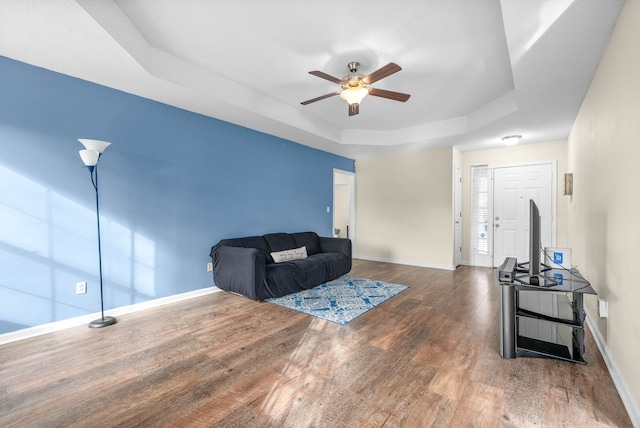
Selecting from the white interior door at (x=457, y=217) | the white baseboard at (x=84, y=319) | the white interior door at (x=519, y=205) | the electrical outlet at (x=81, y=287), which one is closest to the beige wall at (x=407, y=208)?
the white interior door at (x=457, y=217)

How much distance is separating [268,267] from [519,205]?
4.92m

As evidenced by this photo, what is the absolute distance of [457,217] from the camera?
19.0ft

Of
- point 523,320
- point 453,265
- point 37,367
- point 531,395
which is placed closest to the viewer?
point 531,395

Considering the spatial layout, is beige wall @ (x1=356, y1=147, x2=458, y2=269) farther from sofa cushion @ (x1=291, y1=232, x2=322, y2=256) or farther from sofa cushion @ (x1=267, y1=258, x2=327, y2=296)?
sofa cushion @ (x1=267, y1=258, x2=327, y2=296)

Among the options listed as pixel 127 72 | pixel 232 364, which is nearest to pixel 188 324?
pixel 232 364

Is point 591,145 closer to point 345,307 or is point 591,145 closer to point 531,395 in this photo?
point 531,395

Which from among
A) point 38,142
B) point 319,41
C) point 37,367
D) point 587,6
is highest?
point 319,41

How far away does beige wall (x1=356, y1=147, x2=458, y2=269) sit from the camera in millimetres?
5586

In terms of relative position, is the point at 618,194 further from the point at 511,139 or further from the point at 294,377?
the point at 511,139

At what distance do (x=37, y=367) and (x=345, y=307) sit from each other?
270 centimetres

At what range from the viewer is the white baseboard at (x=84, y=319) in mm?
2531

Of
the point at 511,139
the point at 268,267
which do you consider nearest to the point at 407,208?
the point at 511,139

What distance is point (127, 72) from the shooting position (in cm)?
276

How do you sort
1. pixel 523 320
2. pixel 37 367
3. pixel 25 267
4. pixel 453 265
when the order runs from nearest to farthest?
pixel 37 367 → pixel 25 267 → pixel 523 320 → pixel 453 265
